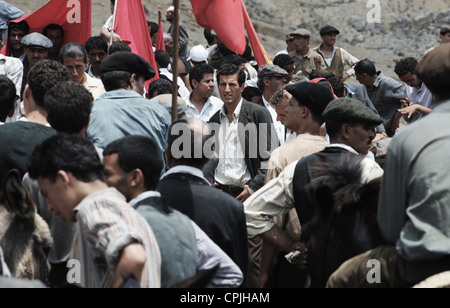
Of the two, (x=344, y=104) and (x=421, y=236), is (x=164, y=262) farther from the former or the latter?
(x=344, y=104)

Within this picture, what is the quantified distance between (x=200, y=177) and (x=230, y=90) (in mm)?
3010

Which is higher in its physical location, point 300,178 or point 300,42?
point 300,178

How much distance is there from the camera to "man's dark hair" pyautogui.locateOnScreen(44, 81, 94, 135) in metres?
4.18

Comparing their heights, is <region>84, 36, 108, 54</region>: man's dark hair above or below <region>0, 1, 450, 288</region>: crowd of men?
below

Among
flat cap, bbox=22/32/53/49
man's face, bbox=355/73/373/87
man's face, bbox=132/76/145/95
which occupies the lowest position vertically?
man's face, bbox=355/73/373/87

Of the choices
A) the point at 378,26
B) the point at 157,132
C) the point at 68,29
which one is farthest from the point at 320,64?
the point at 378,26

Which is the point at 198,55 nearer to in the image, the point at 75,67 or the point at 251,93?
the point at 251,93

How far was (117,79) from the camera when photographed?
541 cm

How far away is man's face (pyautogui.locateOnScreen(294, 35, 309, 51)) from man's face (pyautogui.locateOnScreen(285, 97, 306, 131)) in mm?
6334

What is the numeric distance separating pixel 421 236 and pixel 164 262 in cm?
108

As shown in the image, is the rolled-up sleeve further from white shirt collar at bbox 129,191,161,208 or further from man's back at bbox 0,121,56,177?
man's back at bbox 0,121,56,177

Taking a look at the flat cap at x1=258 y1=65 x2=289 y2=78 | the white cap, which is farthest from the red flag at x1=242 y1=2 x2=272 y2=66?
the white cap

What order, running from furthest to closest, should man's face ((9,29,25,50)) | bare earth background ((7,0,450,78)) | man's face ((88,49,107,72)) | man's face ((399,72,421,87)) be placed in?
bare earth background ((7,0,450,78)) → man's face ((399,72,421,87)) → man's face ((9,29,25,50)) → man's face ((88,49,107,72))

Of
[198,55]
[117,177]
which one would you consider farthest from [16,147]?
[198,55]
